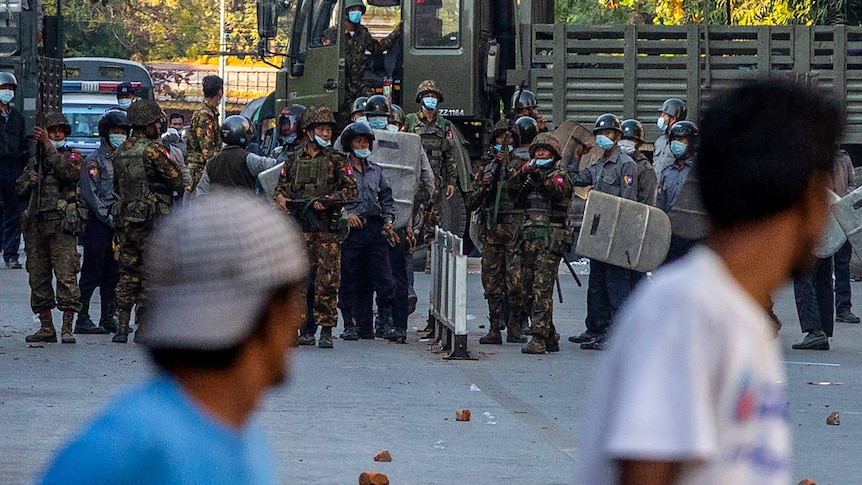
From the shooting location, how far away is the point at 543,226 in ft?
38.7

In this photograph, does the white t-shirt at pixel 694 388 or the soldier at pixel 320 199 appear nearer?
the white t-shirt at pixel 694 388

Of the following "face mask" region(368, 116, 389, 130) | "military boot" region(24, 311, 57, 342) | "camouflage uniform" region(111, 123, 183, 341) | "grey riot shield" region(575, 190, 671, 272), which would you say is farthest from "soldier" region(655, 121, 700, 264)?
"military boot" region(24, 311, 57, 342)

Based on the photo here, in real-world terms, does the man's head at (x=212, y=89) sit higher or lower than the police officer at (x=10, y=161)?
higher

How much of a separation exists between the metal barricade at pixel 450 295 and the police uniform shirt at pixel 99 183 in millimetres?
2576

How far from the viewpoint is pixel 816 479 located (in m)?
6.83

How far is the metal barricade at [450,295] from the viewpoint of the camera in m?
11.0

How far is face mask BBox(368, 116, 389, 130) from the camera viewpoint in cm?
1329

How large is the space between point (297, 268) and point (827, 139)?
3.06 ft

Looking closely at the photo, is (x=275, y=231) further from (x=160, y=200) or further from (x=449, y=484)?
(x=160, y=200)

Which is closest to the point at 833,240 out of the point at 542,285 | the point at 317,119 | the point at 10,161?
the point at 542,285

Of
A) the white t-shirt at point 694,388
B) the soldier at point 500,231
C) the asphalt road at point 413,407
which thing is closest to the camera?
the white t-shirt at point 694,388

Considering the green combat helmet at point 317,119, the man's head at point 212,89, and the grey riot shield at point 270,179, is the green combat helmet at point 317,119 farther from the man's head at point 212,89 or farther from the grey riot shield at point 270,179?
the man's head at point 212,89

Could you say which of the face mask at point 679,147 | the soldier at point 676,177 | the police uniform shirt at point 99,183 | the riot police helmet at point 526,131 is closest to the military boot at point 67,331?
the police uniform shirt at point 99,183

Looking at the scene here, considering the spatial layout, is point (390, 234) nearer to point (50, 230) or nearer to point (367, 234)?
point (367, 234)
